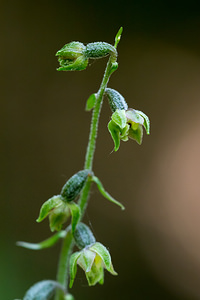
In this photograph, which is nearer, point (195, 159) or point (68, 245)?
point (68, 245)

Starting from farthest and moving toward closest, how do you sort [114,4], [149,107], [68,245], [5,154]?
[149,107], [114,4], [5,154], [68,245]

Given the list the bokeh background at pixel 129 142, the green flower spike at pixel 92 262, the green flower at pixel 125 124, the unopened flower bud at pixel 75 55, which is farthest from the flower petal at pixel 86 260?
the bokeh background at pixel 129 142

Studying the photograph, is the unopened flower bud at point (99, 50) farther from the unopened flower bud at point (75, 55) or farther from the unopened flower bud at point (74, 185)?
the unopened flower bud at point (74, 185)

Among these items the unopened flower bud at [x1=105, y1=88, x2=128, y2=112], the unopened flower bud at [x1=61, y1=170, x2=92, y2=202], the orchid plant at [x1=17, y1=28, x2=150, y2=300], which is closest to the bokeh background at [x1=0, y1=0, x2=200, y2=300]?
the orchid plant at [x1=17, y1=28, x2=150, y2=300]

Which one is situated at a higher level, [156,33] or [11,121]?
[156,33]

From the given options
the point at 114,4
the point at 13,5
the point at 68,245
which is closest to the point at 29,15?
the point at 13,5

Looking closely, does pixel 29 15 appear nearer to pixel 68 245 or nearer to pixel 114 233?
pixel 114 233
